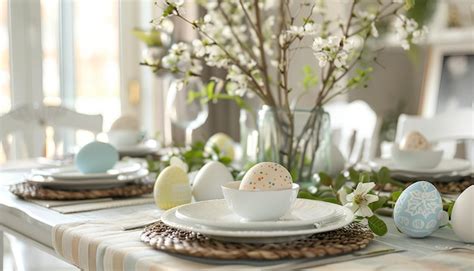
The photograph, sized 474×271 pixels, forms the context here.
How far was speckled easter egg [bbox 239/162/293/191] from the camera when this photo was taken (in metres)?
0.97

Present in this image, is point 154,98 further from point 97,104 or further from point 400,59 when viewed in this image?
point 400,59

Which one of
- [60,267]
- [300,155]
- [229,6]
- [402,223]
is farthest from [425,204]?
[60,267]

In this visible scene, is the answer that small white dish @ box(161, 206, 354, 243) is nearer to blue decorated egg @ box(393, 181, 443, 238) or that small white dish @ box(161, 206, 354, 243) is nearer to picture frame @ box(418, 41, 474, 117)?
blue decorated egg @ box(393, 181, 443, 238)

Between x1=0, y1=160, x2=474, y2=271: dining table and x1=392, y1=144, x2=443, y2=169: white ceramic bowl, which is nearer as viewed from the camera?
x1=0, y1=160, x2=474, y2=271: dining table

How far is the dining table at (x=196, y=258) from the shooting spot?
85 cm

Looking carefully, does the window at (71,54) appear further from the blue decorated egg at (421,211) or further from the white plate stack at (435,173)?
the blue decorated egg at (421,211)

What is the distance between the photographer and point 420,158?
59.5 inches

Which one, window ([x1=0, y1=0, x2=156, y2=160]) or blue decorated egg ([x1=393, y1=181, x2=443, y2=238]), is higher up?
window ([x1=0, y1=0, x2=156, y2=160])

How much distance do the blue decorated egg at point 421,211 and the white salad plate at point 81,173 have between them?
63cm

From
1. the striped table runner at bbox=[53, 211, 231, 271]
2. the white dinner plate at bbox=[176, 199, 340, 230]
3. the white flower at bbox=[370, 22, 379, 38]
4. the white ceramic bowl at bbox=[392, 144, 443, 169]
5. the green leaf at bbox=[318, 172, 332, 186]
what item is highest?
the white flower at bbox=[370, 22, 379, 38]

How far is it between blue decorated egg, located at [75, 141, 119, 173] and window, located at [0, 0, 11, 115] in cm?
203

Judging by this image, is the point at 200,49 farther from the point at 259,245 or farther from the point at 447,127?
the point at 447,127

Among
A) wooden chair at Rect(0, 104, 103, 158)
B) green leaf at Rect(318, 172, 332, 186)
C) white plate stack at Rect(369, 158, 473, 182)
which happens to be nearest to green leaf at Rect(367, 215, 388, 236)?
green leaf at Rect(318, 172, 332, 186)

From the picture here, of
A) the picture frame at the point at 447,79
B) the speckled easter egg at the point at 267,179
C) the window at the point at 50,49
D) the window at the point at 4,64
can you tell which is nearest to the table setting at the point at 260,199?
the speckled easter egg at the point at 267,179
